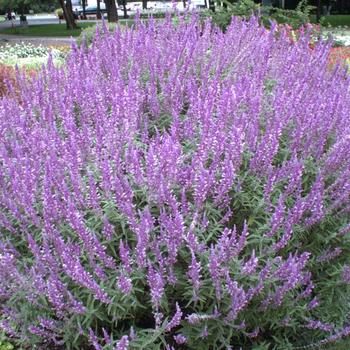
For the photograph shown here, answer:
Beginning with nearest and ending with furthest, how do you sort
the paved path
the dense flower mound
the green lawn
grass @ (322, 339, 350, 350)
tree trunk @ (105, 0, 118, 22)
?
the dense flower mound < grass @ (322, 339, 350, 350) < the paved path < tree trunk @ (105, 0, 118, 22) < the green lawn

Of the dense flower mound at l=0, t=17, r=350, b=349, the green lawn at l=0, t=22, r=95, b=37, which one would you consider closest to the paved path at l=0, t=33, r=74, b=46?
the green lawn at l=0, t=22, r=95, b=37

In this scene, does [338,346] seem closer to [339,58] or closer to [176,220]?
[176,220]

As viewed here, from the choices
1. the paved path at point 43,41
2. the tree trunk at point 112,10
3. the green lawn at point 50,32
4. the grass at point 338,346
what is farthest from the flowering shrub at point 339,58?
the green lawn at point 50,32

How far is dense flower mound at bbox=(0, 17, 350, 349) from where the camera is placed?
3.03 meters

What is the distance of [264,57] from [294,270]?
2580 millimetres

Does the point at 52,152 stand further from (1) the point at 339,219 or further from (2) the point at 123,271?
(1) the point at 339,219

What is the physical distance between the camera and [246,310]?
343 cm

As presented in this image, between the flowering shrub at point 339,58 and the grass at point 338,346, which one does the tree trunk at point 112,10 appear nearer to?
the flowering shrub at point 339,58

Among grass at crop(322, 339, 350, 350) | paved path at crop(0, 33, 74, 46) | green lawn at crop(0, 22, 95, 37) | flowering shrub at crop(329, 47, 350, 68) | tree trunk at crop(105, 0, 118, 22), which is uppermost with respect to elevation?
flowering shrub at crop(329, 47, 350, 68)

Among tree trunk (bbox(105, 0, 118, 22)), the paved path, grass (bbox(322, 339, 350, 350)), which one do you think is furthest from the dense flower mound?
tree trunk (bbox(105, 0, 118, 22))

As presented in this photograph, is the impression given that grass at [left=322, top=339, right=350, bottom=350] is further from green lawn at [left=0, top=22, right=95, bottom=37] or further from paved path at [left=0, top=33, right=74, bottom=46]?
green lawn at [left=0, top=22, right=95, bottom=37]

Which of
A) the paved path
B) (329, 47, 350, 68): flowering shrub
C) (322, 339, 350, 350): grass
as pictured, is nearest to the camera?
(322, 339, 350, 350): grass

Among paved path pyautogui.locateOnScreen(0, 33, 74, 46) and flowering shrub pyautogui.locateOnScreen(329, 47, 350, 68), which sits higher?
flowering shrub pyautogui.locateOnScreen(329, 47, 350, 68)

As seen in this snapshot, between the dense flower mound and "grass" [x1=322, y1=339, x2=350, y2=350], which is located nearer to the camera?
the dense flower mound
